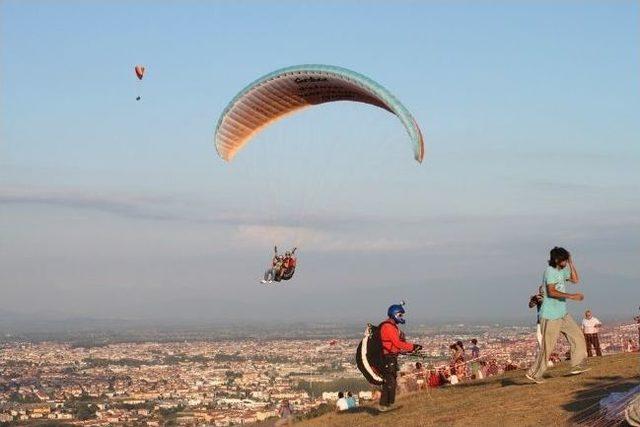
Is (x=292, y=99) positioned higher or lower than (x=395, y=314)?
higher

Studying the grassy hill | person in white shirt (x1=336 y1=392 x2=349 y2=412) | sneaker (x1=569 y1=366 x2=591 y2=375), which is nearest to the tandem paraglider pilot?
the grassy hill

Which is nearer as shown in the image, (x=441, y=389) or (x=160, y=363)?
(x=441, y=389)

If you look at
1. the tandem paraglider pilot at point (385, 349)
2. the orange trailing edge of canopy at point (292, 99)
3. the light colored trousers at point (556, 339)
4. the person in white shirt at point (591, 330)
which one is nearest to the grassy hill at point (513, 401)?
the light colored trousers at point (556, 339)

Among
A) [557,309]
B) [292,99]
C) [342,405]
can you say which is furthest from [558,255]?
[292,99]

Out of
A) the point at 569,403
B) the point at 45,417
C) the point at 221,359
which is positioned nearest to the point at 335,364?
the point at 221,359

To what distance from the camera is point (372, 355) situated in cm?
1611

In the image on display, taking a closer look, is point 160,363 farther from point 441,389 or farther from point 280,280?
point 441,389

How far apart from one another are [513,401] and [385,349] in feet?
7.57

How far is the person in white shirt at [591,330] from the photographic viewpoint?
70.8ft

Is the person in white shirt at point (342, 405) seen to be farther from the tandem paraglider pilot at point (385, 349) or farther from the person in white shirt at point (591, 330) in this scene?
the person in white shirt at point (591, 330)

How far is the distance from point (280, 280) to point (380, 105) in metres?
6.83

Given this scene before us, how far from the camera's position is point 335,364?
110 metres

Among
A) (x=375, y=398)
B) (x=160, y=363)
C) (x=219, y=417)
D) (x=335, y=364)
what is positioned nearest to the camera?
(x=375, y=398)

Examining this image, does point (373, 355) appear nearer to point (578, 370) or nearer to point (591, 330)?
point (578, 370)
